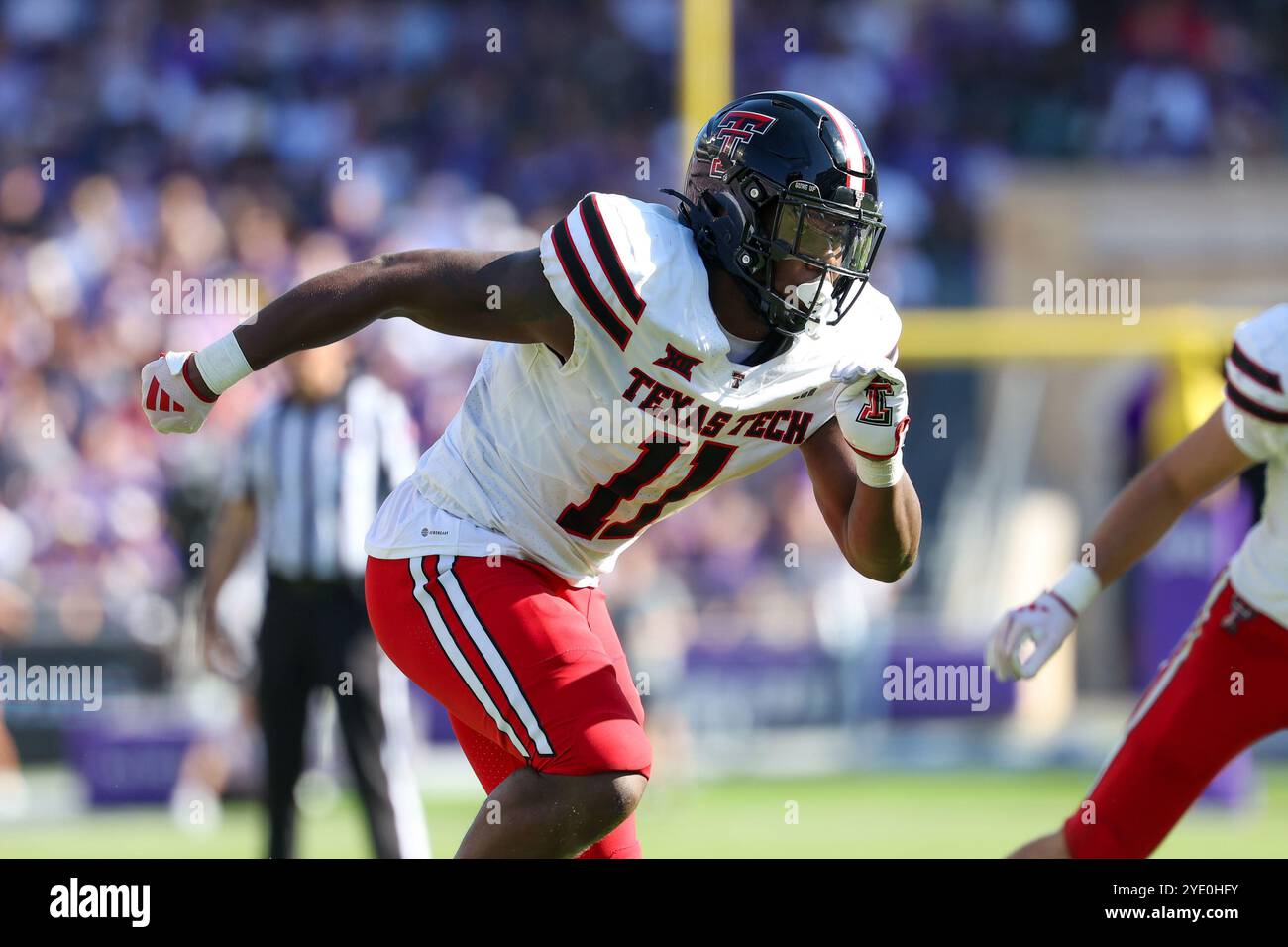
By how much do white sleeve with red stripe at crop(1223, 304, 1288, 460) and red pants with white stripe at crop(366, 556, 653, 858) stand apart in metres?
1.27

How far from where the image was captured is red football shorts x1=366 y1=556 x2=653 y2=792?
9.59 ft

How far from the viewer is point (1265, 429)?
3.24 meters

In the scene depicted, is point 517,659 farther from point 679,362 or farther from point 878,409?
point 878,409

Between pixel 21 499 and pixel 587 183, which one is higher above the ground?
pixel 587 183

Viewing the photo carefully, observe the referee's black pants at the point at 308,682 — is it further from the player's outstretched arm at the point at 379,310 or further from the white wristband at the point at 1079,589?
the white wristband at the point at 1079,589

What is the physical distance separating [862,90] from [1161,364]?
10.2 ft

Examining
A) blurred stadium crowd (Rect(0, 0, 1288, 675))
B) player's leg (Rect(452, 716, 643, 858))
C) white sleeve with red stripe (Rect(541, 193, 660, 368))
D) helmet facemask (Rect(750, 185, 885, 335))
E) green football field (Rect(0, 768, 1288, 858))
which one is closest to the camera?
player's leg (Rect(452, 716, 643, 858))

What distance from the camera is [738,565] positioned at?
8.26m

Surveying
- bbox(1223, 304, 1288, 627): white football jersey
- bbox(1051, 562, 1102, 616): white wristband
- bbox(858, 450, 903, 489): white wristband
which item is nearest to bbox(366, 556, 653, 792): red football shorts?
bbox(858, 450, 903, 489): white wristband

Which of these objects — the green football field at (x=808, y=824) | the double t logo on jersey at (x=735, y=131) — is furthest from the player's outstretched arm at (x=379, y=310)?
the green football field at (x=808, y=824)

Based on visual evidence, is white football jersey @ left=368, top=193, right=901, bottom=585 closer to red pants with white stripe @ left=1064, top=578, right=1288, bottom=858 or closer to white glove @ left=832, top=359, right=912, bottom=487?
white glove @ left=832, top=359, right=912, bottom=487

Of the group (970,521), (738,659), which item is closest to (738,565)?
(738,659)

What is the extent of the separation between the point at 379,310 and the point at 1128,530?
60.1 inches
